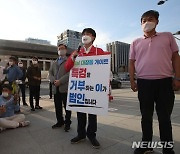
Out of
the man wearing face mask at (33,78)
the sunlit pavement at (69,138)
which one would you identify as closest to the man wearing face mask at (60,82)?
the sunlit pavement at (69,138)

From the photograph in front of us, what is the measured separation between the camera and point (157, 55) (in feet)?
8.54

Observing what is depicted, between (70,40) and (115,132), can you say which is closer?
(115,132)

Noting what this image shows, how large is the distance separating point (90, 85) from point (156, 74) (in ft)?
3.26

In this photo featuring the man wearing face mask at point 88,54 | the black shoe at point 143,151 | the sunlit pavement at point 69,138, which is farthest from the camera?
the man wearing face mask at point 88,54

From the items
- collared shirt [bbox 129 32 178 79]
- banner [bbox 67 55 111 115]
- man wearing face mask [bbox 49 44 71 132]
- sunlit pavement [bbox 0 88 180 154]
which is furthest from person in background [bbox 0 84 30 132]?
collared shirt [bbox 129 32 178 79]

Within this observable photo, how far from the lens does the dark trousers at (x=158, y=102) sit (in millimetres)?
2561

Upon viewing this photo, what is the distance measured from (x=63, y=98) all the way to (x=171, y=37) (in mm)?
2317

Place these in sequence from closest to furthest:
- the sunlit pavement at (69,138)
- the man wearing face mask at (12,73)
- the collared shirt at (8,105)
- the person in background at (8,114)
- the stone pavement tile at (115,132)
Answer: the sunlit pavement at (69,138)
the stone pavement tile at (115,132)
the person in background at (8,114)
the collared shirt at (8,105)
the man wearing face mask at (12,73)

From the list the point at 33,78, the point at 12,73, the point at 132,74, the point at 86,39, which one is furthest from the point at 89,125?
the point at 33,78

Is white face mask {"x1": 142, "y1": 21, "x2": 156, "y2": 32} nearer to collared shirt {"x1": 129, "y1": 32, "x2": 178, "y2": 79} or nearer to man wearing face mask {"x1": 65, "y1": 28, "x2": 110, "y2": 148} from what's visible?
collared shirt {"x1": 129, "y1": 32, "x2": 178, "y2": 79}

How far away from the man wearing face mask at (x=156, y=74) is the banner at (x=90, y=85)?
503mm

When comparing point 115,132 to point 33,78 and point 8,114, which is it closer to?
point 8,114

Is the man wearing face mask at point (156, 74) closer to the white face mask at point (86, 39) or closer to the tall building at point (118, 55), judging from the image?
the white face mask at point (86, 39)

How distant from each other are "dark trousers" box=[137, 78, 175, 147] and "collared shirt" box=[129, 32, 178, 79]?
0.09 metres
